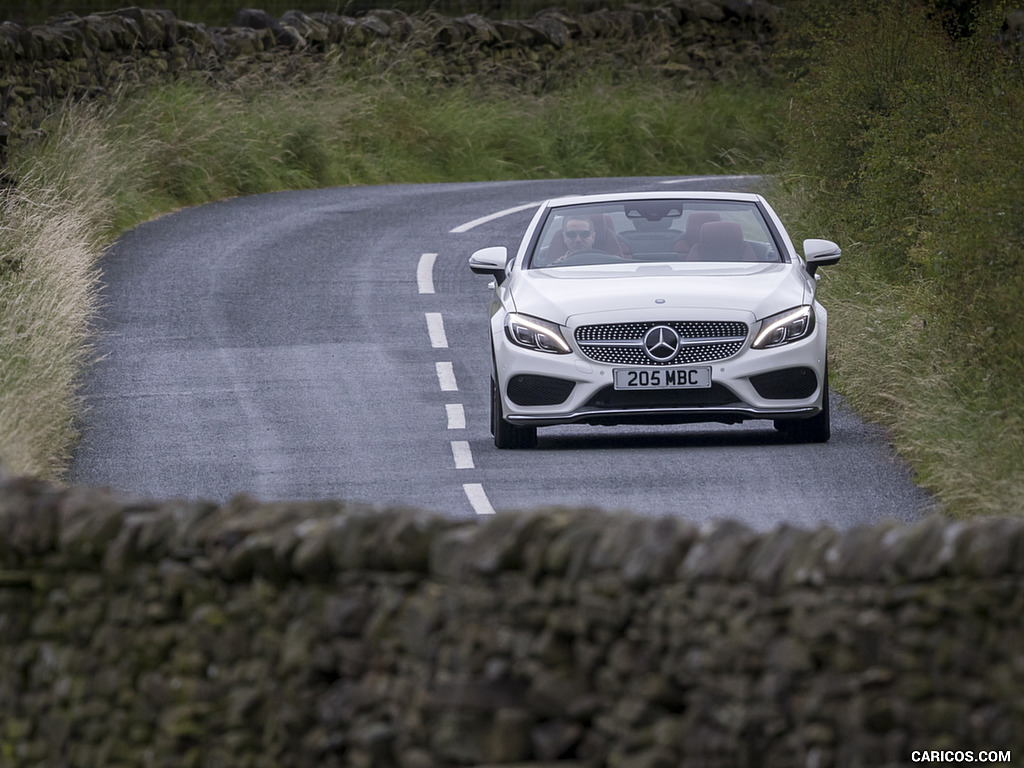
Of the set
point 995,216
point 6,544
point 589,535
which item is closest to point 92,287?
point 995,216

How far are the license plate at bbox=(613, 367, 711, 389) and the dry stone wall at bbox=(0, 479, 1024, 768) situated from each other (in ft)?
20.0

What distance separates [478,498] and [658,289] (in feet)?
6.68

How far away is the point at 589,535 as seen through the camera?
5516 millimetres

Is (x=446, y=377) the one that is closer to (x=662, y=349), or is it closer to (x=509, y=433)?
(x=509, y=433)

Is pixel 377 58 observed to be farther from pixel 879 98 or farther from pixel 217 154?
pixel 879 98

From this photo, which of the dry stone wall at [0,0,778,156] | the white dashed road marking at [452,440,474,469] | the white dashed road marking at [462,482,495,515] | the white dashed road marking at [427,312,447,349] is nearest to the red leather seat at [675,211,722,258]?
the white dashed road marking at [452,440,474,469]

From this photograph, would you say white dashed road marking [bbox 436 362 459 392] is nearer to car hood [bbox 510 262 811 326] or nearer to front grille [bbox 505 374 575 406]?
car hood [bbox 510 262 811 326]

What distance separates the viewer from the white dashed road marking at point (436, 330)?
698 inches

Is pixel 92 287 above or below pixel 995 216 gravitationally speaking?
below

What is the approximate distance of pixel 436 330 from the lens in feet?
60.1

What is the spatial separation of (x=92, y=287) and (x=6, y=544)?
1386 cm

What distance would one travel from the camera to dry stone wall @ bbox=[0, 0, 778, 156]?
2592 cm

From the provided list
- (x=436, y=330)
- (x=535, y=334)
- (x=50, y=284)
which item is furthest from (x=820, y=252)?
(x=50, y=284)

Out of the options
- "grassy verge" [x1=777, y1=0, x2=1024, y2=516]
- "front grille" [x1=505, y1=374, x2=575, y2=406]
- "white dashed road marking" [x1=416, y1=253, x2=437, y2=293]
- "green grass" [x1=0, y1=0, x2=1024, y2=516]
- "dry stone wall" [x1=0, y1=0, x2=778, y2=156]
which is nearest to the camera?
"grassy verge" [x1=777, y1=0, x2=1024, y2=516]
